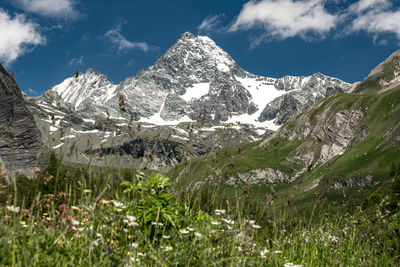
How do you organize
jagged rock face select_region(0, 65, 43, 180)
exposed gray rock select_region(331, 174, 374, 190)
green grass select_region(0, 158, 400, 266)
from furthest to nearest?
exposed gray rock select_region(331, 174, 374, 190) < jagged rock face select_region(0, 65, 43, 180) < green grass select_region(0, 158, 400, 266)

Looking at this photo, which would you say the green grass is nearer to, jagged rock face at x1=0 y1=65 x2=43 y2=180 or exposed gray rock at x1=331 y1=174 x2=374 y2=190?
jagged rock face at x1=0 y1=65 x2=43 y2=180

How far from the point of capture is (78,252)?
391 cm

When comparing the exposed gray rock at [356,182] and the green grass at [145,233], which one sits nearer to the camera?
the green grass at [145,233]

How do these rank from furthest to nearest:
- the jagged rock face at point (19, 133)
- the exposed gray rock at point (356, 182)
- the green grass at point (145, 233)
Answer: the exposed gray rock at point (356, 182) → the jagged rock face at point (19, 133) → the green grass at point (145, 233)

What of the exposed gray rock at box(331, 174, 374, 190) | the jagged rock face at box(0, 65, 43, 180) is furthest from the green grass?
the exposed gray rock at box(331, 174, 374, 190)

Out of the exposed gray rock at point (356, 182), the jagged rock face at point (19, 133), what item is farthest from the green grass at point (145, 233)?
the exposed gray rock at point (356, 182)

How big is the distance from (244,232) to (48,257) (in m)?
2.52

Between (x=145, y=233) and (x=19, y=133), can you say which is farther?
(x=19, y=133)

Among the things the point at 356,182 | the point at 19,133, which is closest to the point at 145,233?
the point at 19,133

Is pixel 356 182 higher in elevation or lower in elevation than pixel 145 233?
higher

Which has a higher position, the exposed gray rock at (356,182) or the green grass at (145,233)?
the exposed gray rock at (356,182)

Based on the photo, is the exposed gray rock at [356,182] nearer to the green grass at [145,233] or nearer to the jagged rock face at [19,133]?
the jagged rock face at [19,133]

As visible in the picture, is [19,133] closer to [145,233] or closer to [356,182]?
[145,233]

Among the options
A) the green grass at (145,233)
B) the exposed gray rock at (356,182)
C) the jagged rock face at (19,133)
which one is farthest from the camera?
the exposed gray rock at (356,182)
